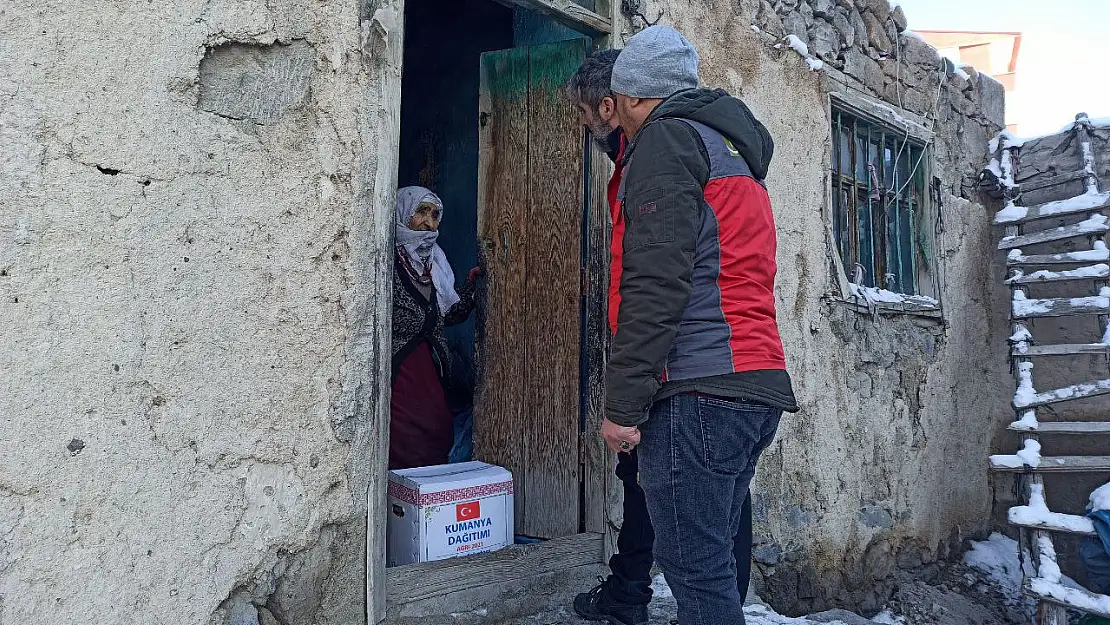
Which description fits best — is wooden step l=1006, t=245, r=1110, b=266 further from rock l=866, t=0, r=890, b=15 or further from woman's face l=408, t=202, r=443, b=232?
woman's face l=408, t=202, r=443, b=232

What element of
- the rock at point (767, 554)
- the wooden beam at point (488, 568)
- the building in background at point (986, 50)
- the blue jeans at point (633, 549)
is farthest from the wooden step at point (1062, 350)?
the building in background at point (986, 50)

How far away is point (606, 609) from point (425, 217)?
1677 millimetres

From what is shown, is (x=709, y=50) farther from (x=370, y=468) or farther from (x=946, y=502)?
(x=946, y=502)

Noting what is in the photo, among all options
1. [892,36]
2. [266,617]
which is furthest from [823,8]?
[266,617]

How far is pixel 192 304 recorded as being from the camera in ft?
6.33

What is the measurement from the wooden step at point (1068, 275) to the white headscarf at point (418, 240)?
319 cm

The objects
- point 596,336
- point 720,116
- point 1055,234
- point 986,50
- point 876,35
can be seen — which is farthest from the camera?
point 986,50

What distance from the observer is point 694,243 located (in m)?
1.77

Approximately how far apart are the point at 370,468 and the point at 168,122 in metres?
0.96

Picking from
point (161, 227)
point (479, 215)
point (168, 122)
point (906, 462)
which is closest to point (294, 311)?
point (161, 227)

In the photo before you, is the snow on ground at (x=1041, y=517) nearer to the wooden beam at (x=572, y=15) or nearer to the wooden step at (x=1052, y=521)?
the wooden step at (x=1052, y=521)

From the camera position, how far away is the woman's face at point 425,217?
3430 millimetres

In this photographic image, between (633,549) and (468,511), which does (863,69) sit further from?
(468,511)

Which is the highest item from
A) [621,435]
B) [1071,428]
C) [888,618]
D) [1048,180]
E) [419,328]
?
[1048,180]
